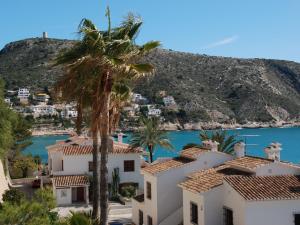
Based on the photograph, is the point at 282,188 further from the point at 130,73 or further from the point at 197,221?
the point at 130,73

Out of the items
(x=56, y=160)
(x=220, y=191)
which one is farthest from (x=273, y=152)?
(x=56, y=160)

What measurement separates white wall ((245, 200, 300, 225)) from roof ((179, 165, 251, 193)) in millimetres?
2733

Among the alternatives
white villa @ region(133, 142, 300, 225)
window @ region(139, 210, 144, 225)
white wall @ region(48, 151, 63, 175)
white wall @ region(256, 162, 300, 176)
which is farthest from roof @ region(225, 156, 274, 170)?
white wall @ region(48, 151, 63, 175)

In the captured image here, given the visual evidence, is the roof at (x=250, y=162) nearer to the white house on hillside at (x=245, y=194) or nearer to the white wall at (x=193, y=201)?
the white house on hillside at (x=245, y=194)

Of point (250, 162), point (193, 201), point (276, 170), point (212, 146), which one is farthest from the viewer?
point (212, 146)

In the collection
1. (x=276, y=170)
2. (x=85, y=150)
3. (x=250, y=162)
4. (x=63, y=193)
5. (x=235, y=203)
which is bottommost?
(x=63, y=193)

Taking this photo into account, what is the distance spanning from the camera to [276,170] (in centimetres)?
2380

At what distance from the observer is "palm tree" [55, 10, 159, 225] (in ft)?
58.7

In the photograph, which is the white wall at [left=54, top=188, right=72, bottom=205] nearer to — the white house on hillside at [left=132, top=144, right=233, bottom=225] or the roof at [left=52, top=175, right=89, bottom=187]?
the roof at [left=52, top=175, right=89, bottom=187]

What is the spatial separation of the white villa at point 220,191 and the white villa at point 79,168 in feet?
41.3

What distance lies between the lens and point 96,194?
20.5 m

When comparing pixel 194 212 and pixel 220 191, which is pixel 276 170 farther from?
pixel 194 212

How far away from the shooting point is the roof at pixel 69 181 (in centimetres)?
4341

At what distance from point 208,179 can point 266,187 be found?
12.0 ft
